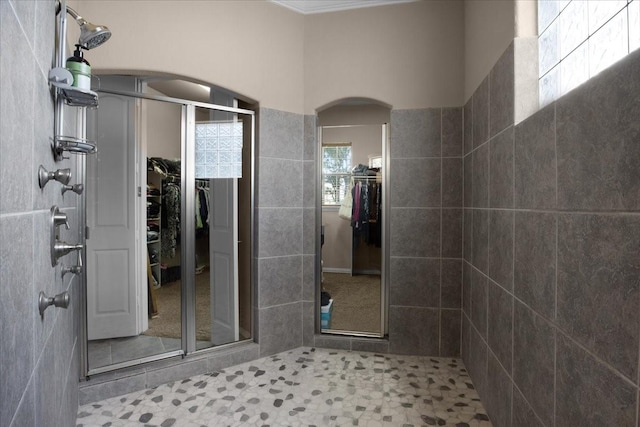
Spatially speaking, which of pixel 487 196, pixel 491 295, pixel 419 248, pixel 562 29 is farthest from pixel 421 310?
pixel 562 29

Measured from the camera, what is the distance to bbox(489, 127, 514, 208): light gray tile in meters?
1.49

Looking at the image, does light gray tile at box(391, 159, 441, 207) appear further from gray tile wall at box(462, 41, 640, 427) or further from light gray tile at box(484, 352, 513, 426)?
light gray tile at box(484, 352, 513, 426)

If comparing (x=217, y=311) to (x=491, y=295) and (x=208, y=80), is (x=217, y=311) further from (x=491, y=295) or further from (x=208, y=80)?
(x=491, y=295)

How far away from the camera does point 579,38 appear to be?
1167 mm

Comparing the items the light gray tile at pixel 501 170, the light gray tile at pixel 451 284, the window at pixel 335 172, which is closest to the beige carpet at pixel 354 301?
the light gray tile at pixel 451 284

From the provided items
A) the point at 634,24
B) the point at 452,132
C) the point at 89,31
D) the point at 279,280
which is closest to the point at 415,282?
the point at 279,280

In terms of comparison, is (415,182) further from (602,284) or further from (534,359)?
(602,284)

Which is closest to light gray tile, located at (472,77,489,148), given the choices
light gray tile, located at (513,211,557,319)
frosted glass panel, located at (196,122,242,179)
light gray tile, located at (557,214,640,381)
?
light gray tile, located at (513,211,557,319)

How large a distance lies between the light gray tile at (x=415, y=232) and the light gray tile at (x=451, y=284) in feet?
0.38

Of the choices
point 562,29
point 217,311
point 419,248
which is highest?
point 562,29

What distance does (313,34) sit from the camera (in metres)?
2.65

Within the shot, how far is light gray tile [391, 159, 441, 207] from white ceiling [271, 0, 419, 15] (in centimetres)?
121

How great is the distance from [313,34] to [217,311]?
89.4 inches

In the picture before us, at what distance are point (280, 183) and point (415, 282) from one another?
1.27 meters
